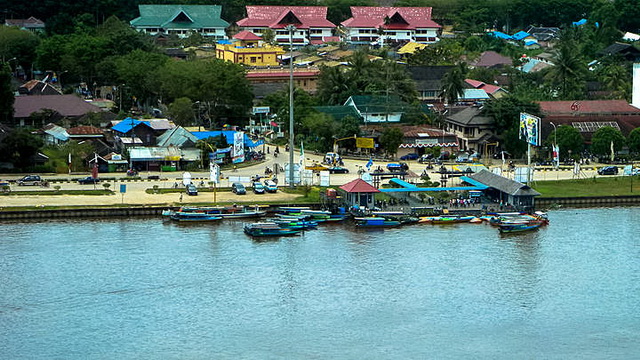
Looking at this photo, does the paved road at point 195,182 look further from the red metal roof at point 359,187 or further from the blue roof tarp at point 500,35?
the blue roof tarp at point 500,35

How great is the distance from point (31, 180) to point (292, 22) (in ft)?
149

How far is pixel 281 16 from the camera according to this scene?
3378 inches

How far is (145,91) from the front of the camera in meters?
60.1

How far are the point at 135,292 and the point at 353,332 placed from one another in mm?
6453

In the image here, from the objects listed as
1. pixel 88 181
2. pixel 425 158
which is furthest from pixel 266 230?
pixel 425 158

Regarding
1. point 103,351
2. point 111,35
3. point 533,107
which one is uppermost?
point 111,35

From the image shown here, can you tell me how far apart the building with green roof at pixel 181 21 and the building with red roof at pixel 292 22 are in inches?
78.2

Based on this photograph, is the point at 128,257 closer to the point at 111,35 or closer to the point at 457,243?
the point at 457,243

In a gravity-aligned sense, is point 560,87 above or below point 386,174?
above

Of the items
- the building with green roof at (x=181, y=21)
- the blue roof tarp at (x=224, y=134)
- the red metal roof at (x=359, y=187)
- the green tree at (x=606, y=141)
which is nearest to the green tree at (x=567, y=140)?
the green tree at (x=606, y=141)

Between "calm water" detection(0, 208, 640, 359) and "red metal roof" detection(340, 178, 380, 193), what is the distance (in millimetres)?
2046

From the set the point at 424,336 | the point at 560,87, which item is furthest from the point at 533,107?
the point at 424,336

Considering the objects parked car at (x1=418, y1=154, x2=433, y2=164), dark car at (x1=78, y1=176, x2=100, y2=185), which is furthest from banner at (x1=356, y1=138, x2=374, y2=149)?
dark car at (x1=78, y1=176, x2=100, y2=185)

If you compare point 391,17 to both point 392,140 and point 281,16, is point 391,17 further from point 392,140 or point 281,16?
point 392,140
